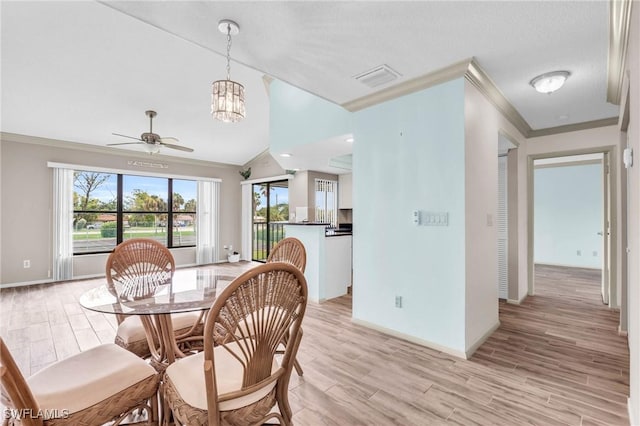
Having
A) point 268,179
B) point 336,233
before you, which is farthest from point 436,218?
point 268,179

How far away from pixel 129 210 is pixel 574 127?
8195mm

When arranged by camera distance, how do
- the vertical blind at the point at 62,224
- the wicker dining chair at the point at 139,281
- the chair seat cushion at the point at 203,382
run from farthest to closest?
the vertical blind at the point at 62,224 → the wicker dining chair at the point at 139,281 → the chair seat cushion at the point at 203,382

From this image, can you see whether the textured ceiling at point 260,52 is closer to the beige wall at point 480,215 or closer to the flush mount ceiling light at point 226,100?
the flush mount ceiling light at point 226,100

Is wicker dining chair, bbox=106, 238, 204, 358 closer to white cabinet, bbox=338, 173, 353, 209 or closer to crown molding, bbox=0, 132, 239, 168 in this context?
white cabinet, bbox=338, 173, 353, 209

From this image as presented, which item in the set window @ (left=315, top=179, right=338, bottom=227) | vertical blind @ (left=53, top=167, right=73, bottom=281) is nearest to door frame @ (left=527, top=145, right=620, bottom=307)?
→ window @ (left=315, top=179, right=338, bottom=227)

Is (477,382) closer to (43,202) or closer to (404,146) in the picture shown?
(404,146)

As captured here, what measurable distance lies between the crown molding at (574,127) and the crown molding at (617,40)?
1.12 m

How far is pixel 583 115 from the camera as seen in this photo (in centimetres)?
365

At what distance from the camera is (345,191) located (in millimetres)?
6691

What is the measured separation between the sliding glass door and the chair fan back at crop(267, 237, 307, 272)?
4.39 meters

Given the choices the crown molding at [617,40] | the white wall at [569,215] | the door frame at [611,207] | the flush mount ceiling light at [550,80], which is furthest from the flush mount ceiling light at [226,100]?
the white wall at [569,215]

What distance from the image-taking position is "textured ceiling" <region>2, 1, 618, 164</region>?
1.84 metres

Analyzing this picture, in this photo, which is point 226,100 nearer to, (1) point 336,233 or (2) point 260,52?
(2) point 260,52

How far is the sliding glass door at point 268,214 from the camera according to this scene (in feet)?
23.5
